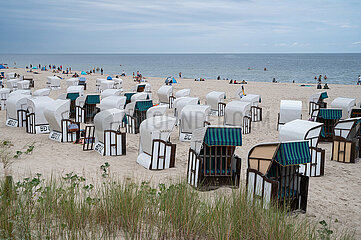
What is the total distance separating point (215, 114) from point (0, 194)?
525 inches

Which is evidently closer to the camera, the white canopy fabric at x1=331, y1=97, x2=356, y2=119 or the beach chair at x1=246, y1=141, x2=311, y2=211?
the beach chair at x1=246, y1=141, x2=311, y2=211

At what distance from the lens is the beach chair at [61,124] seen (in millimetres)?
11375

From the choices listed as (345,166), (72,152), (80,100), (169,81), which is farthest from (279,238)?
(169,81)

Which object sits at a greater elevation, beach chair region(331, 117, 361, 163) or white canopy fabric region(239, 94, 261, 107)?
white canopy fabric region(239, 94, 261, 107)

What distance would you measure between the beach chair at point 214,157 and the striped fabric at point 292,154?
4.14 feet

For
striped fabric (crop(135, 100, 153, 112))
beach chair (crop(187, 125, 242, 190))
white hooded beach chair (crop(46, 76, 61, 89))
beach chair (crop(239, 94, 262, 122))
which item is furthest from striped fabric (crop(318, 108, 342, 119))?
white hooded beach chair (crop(46, 76, 61, 89))

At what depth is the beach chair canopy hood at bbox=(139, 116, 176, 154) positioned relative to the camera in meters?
8.77

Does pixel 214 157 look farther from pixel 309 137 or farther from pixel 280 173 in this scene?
pixel 309 137

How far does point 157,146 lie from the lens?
339 inches

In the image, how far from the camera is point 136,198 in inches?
179

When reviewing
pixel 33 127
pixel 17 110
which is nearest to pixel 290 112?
pixel 33 127

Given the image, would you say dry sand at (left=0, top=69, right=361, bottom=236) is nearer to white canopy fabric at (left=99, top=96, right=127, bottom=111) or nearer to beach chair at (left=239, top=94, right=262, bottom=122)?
white canopy fabric at (left=99, top=96, right=127, bottom=111)

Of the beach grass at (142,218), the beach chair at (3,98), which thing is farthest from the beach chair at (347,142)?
the beach chair at (3,98)

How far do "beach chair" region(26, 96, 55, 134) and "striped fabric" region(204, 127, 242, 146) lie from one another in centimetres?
733
